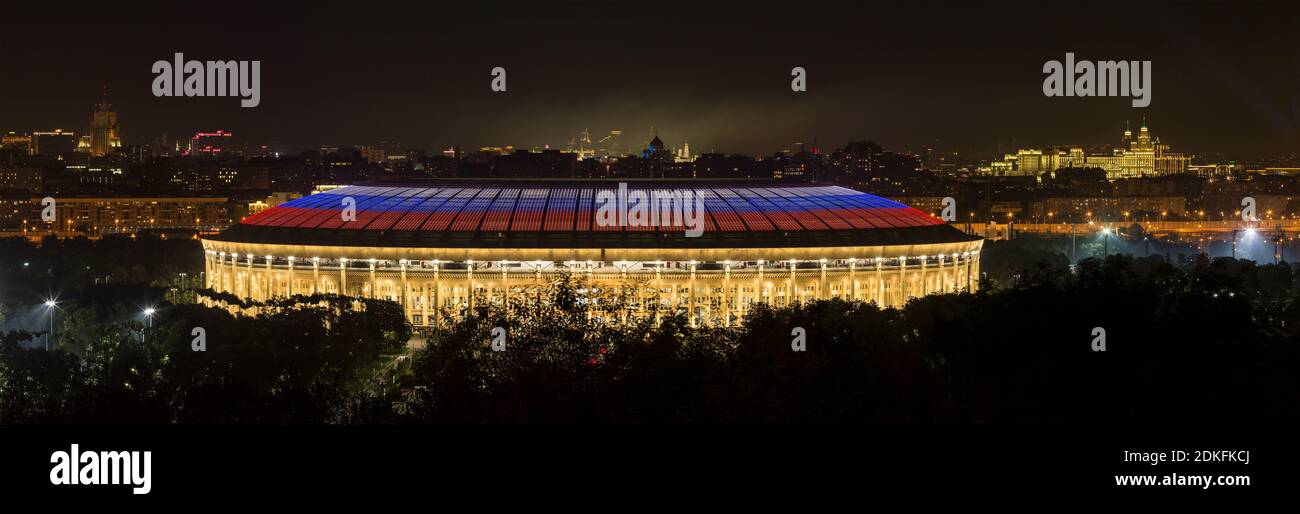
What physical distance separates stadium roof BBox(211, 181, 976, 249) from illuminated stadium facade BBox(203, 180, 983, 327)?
0.26 ft

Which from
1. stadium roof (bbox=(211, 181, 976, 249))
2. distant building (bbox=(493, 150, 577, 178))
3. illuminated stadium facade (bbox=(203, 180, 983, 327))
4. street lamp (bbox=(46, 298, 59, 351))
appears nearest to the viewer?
illuminated stadium facade (bbox=(203, 180, 983, 327))

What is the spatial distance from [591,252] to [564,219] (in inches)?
146

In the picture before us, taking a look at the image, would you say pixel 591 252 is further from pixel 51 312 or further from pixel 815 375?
pixel 815 375

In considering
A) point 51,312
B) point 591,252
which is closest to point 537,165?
point 51,312

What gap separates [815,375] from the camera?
125ft

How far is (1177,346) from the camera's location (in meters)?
40.8

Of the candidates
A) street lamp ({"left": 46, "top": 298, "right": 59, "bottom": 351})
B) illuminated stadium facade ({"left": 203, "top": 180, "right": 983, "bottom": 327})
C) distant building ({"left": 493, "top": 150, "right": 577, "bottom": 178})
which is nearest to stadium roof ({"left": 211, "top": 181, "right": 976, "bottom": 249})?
illuminated stadium facade ({"left": 203, "top": 180, "right": 983, "bottom": 327})

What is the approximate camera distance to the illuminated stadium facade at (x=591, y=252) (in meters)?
70.0

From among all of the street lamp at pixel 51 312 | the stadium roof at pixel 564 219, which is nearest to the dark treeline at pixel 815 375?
the stadium roof at pixel 564 219

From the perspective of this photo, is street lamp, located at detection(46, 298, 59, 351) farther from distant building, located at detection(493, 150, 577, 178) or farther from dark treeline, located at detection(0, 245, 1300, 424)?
distant building, located at detection(493, 150, 577, 178)

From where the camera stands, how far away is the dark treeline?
36.3 metres
